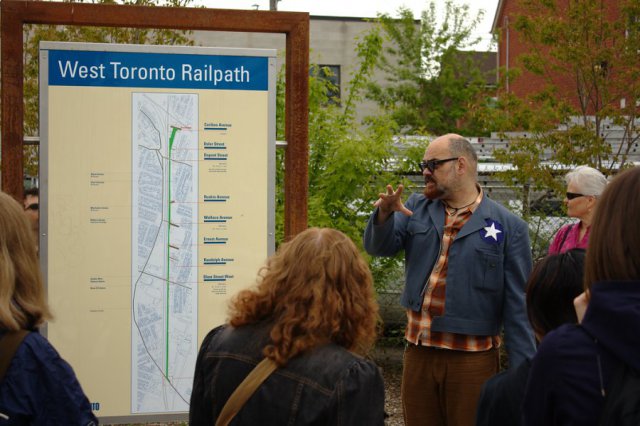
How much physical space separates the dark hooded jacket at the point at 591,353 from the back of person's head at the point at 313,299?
66 cm

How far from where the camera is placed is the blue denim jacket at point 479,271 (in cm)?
429

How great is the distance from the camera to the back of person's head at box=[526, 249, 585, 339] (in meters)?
2.44

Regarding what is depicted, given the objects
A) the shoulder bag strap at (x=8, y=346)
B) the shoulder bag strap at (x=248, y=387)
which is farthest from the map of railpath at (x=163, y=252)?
the shoulder bag strap at (x=248, y=387)

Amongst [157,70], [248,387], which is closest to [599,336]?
[248,387]

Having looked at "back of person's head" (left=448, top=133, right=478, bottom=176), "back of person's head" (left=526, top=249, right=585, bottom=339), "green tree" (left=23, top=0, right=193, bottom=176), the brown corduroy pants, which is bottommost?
the brown corduroy pants

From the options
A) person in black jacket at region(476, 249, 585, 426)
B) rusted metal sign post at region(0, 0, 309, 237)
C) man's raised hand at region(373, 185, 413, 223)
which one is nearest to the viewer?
person in black jacket at region(476, 249, 585, 426)

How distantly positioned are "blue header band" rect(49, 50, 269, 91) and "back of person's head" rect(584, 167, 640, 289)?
8.02ft

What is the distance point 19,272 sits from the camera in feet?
8.59

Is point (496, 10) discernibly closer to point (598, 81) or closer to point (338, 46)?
point (338, 46)

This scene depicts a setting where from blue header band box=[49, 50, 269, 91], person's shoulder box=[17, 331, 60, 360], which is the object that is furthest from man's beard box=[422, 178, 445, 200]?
person's shoulder box=[17, 331, 60, 360]

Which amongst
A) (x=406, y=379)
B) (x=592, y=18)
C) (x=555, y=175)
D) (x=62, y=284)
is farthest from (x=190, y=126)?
(x=592, y=18)

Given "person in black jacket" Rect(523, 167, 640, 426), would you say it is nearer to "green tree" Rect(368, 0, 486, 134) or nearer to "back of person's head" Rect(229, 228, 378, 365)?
"back of person's head" Rect(229, 228, 378, 365)

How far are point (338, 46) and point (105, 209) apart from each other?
2984cm

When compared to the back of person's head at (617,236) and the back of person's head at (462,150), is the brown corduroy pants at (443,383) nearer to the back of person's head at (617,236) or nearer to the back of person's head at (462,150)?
the back of person's head at (462,150)
